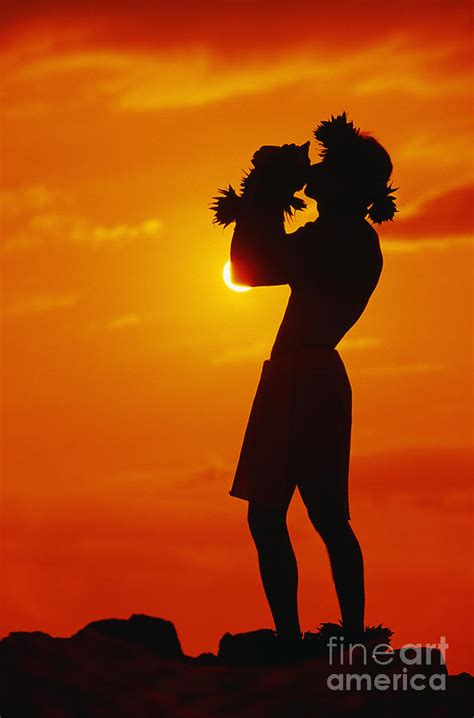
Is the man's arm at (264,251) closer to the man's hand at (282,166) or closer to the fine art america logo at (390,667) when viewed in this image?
the man's hand at (282,166)

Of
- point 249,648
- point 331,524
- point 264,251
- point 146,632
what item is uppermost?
point 264,251

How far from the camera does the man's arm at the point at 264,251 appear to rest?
11.1 meters

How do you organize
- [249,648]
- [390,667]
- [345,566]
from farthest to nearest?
[249,648], [345,566], [390,667]

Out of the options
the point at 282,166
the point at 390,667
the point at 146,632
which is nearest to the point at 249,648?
the point at 146,632

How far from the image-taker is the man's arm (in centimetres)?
1106

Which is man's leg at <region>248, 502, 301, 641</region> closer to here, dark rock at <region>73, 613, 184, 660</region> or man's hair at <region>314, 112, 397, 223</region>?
dark rock at <region>73, 613, 184, 660</region>

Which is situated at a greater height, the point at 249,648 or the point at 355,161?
the point at 355,161

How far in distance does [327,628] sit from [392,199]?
140 inches

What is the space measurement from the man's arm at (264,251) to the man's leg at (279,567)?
1.85m

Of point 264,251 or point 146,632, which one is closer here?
point 264,251

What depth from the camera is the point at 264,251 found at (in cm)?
1105

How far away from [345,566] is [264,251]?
103 inches

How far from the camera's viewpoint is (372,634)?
10.9 meters

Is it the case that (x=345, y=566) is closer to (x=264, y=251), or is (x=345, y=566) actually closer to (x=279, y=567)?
(x=279, y=567)
